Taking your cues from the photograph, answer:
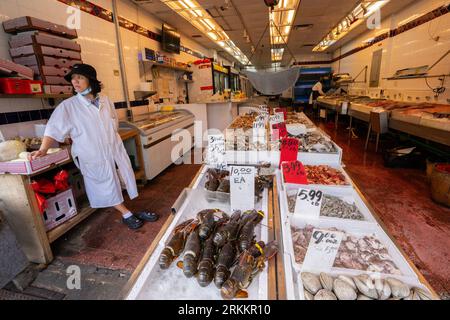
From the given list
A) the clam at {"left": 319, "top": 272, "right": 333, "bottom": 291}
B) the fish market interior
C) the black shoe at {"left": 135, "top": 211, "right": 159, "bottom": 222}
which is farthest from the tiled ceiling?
the clam at {"left": 319, "top": 272, "right": 333, "bottom": 291}

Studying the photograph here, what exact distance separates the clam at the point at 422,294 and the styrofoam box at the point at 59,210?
9.53ft

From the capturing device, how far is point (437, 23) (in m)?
4.73

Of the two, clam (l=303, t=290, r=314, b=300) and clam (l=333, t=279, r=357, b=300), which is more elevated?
clam (l=333, t=279, r=357, b=300)

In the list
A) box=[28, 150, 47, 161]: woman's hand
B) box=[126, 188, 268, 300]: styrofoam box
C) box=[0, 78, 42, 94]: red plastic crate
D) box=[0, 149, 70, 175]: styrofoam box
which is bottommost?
box=[126, 188, 268, 300]: styrofoam box

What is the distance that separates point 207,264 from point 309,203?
723 millimetres

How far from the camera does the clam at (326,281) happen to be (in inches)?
36.7

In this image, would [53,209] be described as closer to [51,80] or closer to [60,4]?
[51,80]

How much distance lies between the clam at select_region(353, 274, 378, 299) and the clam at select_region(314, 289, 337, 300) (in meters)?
0.12

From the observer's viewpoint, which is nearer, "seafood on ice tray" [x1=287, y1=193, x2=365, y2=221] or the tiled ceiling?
"seafood on ice tray" [x1=287, y1=193, x2=365, y2=221]

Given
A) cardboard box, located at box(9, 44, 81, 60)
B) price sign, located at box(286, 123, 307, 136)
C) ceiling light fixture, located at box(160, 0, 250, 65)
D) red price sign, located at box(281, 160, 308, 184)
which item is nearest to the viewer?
red price sign, located at box(281, 160, 308, 184)

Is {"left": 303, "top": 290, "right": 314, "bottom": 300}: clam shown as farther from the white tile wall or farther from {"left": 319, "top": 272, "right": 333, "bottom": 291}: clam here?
the white tile wall

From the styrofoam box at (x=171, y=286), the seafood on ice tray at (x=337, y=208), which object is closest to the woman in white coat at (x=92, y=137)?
the styrofoam box at (x=171, y=286)

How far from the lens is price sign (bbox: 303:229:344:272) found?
993mm

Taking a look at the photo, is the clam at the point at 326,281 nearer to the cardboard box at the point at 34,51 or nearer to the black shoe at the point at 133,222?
the black shoe at the point at 133,222
